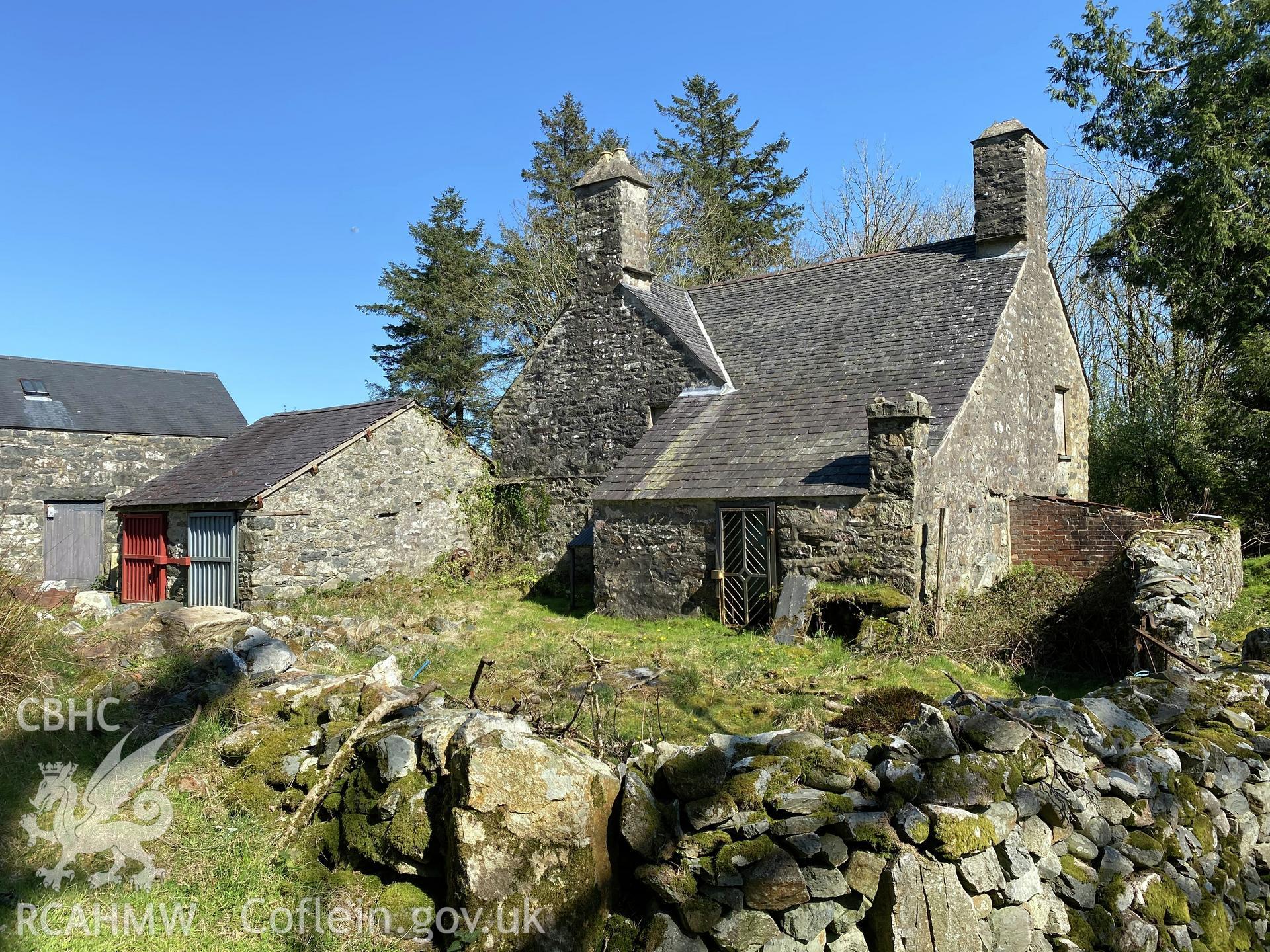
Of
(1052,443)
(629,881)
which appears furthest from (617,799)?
(1052,443)

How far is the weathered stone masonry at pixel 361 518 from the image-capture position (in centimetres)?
1617

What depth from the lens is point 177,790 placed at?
582 cm

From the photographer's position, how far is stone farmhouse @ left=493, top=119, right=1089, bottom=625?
13094 mm

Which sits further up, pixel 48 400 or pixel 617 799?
pixel 48 400

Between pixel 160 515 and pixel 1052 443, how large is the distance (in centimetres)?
1847

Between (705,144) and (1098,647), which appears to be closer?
(1098,647)

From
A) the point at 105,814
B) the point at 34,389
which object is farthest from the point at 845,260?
the point at 34,389

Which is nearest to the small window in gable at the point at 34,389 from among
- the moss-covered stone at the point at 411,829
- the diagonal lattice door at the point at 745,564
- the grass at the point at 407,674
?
the grass at the point at 407,674

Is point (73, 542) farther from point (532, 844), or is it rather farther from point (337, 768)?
point (532, 844)

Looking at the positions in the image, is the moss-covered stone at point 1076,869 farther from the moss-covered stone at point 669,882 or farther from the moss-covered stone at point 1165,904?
the moss-covered stone at point 669,882

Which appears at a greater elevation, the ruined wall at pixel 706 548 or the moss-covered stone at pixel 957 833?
the ruined wall at pixel 706 548

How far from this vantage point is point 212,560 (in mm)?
16703

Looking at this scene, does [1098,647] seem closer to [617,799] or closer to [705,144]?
[617,799]

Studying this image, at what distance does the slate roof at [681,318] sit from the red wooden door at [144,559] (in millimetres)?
10860
